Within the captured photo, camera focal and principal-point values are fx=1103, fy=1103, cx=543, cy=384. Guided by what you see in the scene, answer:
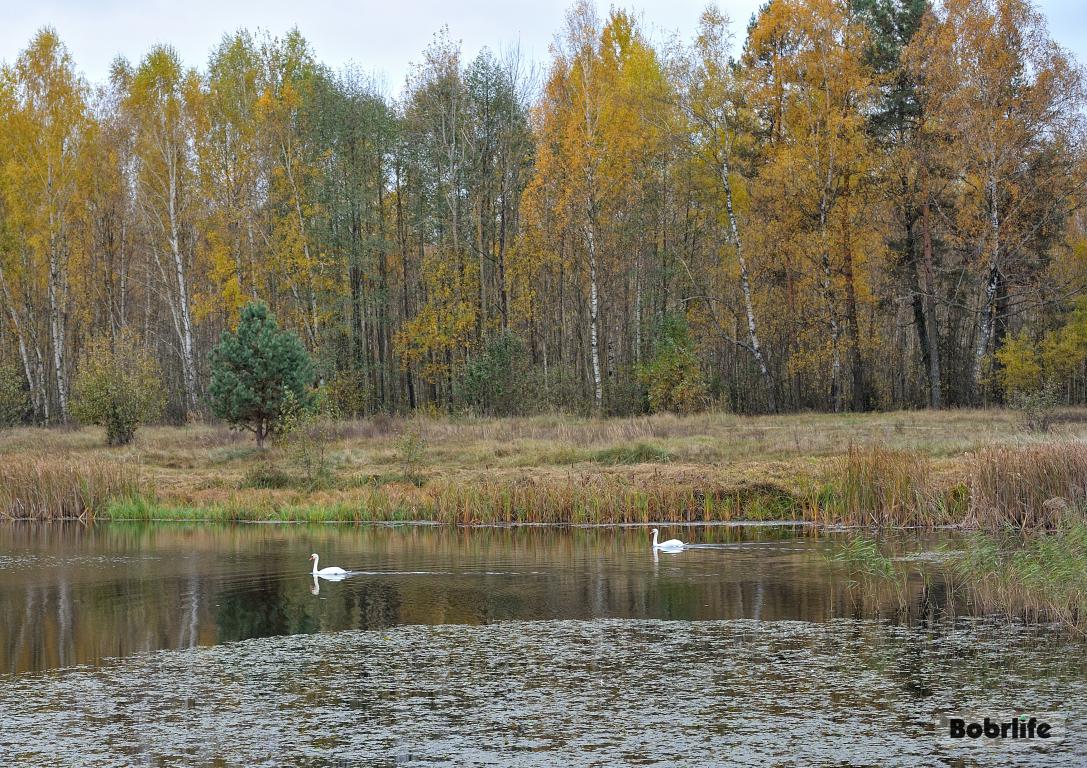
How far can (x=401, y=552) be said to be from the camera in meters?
18.8

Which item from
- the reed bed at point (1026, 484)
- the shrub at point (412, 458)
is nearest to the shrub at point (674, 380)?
the shrub at point (412, 458)

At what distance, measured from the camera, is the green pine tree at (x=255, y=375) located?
31.3 metres

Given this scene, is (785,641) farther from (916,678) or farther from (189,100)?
(189,100)

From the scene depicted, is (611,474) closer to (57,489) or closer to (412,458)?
(412,458)

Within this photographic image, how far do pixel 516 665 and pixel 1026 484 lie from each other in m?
10.9

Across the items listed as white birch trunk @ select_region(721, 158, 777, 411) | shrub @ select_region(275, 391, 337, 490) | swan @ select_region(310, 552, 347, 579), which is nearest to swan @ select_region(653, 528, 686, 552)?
swan @ select_region(310, 552, 347, 579)

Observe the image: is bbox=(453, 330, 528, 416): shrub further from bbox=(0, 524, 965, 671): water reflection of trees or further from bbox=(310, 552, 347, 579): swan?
bbox=(310, 552, 347, 579): swan

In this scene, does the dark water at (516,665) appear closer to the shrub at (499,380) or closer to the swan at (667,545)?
the swan at (667,545)

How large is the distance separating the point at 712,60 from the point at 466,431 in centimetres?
1673

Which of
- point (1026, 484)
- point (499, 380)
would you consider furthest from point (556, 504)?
point (499, 380)

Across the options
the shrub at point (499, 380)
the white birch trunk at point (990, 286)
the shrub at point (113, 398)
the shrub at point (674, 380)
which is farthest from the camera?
the shrub at point (499, 380)

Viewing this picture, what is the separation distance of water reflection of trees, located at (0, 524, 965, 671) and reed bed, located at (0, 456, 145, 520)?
12.7ft

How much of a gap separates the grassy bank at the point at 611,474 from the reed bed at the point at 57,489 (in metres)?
0.03

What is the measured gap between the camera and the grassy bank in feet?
64.4
